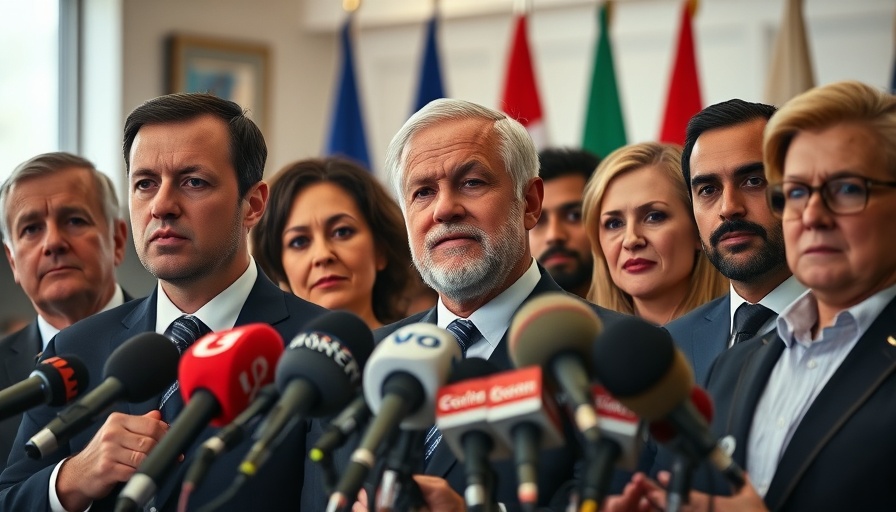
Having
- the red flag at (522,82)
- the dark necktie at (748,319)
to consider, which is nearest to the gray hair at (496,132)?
the dark necktie at (748,319)

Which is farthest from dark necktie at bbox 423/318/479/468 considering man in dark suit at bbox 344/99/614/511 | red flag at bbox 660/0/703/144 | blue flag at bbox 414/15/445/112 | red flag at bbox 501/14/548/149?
blue flag at bbox 414/15/445/112

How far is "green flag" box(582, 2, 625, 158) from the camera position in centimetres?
737

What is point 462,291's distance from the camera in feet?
9.99

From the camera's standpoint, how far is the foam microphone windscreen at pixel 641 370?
184 cm

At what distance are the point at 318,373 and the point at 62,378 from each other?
1.95ft

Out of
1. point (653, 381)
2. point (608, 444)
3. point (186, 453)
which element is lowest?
point (186, 453)

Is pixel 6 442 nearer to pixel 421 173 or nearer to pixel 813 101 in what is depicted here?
pixel 421 173

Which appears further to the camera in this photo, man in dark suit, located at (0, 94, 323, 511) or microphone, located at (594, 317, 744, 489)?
man in dark suit, located at (0, 94, 323, 511)

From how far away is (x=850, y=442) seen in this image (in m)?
2.16

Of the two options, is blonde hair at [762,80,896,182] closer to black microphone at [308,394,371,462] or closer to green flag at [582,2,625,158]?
black microphone at [308,394,371,462]

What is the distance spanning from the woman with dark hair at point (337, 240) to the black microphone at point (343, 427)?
245cm

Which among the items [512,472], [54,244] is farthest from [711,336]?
[54,244]

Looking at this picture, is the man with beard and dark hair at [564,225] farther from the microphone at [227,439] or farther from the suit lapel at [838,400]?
the microphone at [227,439]

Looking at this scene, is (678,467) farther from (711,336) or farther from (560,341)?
(711,336)
